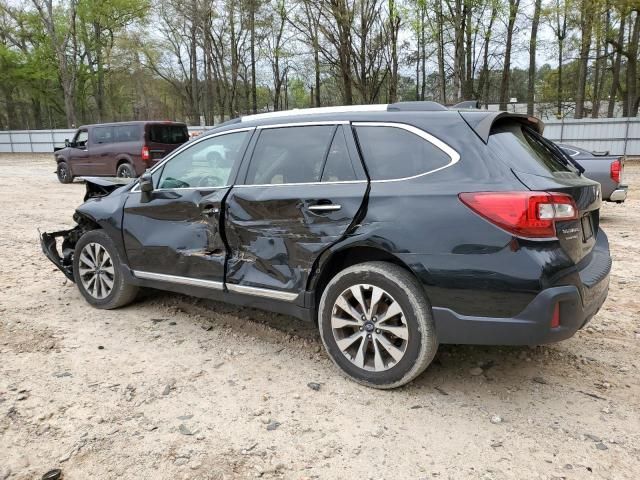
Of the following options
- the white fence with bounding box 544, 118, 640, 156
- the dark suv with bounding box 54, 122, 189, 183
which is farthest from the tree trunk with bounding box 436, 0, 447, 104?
the dark suv with bounding box 54, 122, 189, 183

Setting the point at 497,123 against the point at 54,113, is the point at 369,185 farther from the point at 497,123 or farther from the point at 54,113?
the point at 54,113

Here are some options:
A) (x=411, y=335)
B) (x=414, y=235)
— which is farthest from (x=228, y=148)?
(x=411, y=335)

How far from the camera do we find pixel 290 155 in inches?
139

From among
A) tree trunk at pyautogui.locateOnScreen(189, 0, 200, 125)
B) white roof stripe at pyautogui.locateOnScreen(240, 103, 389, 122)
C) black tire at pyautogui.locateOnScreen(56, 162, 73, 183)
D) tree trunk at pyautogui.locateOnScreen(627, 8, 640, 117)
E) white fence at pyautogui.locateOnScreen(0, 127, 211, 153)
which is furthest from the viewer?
tree trunk at pyautogui.locateOnScreen(189, 0, 200, 125)

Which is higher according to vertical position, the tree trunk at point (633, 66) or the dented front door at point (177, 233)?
the tree trunk at point (633, 66)

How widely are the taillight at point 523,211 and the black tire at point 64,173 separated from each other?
16.2m

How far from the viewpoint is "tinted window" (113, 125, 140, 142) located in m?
14.6

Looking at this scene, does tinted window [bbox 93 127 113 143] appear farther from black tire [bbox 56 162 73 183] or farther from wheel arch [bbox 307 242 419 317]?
wheel arch [bbox 307 242 419 317]

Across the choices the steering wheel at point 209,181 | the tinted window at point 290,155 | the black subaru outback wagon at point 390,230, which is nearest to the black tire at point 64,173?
the black subaru outback wagon at point 390,230

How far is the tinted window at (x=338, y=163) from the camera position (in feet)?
10.6

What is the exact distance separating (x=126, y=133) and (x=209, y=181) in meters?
12.2

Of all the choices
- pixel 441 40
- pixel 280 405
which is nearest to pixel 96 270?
pixel 280 405

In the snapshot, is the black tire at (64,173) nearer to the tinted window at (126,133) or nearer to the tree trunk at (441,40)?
Result: the tinted window at (126,133)

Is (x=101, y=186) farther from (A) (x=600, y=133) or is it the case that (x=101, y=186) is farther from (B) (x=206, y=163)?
(A) (x=600, y=133)
